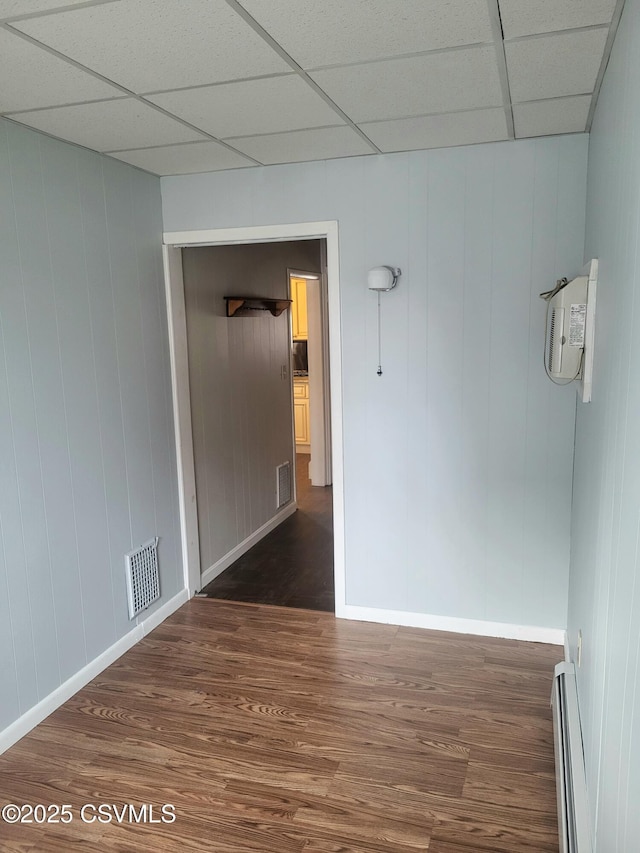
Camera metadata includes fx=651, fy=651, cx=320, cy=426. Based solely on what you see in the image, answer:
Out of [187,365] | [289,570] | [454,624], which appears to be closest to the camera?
[454,624]

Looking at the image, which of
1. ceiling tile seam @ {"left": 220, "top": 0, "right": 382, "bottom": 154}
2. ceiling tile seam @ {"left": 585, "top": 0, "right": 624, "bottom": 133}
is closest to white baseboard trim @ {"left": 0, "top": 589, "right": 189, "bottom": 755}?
ceiling tile seam @ {"left": 220, "top": 0, "right": 382, "bottom": 154}

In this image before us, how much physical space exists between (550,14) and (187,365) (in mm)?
2548

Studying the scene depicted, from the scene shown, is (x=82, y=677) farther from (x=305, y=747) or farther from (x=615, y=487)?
(x=615, y=487)

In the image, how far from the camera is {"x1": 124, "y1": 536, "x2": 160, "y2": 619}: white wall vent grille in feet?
10.6

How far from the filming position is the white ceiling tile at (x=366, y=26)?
1.63 metres

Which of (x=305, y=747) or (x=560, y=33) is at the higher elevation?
(x=560, y=33)

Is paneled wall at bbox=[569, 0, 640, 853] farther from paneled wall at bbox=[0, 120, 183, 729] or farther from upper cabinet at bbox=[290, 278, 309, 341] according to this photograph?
upper cabinet at bbox=[290, 278, 309, 341]

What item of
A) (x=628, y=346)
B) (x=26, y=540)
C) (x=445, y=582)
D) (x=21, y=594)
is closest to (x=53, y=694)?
(x=21, y=594)

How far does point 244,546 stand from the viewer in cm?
454

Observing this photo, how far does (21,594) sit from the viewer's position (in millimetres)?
2541

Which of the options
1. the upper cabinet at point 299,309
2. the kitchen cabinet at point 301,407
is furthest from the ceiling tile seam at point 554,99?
the upper cabinet at point 299,309

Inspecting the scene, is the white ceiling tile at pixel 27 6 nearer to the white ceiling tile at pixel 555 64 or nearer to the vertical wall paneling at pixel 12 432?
the vertical wall paneling at pixel 12 432

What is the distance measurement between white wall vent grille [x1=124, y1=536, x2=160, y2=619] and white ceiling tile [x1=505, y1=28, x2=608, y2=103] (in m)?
2.61

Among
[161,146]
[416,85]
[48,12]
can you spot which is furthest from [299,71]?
[161,146]
